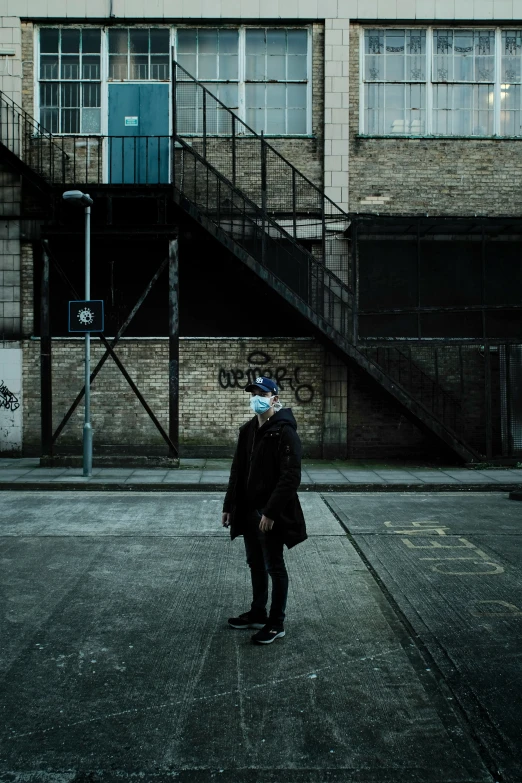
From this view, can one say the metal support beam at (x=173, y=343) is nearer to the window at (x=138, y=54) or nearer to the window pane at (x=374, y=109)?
the window at (x=138, y=54)

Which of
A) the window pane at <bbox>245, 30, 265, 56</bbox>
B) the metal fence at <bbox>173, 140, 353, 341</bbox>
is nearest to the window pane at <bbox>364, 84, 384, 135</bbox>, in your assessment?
the window pane at <bbox>245, 30, 265, 56</bbox>

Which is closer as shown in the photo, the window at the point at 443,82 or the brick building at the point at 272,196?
the brick building at the point at 272,196

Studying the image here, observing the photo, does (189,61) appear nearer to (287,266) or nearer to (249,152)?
(249,152)

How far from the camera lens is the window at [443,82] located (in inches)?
672

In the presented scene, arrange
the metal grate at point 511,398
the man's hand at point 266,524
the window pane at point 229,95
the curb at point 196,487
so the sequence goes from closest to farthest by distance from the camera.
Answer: the man's hand at point 266,524 → the curb at point 196,487 → the metal grate at point 511,398 → the window pane at point 229,95

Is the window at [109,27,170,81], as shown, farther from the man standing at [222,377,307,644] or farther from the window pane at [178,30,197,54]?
the man standing at [222,377,307,644]

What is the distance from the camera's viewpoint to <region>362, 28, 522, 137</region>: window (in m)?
17.1

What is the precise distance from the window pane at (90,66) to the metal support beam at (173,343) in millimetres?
4847

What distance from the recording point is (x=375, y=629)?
19.5ft

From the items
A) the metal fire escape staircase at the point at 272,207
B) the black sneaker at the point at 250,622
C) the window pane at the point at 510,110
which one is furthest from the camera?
the window pane at the point at 510,110

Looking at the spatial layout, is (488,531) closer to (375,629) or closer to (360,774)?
(375,629)

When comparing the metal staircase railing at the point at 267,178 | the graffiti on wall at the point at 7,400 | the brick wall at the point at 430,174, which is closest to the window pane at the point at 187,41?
the metal staircase railing at the point at 267,178

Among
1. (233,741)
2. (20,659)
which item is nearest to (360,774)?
(233,741)

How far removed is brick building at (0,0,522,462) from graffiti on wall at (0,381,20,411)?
31 millimetres
